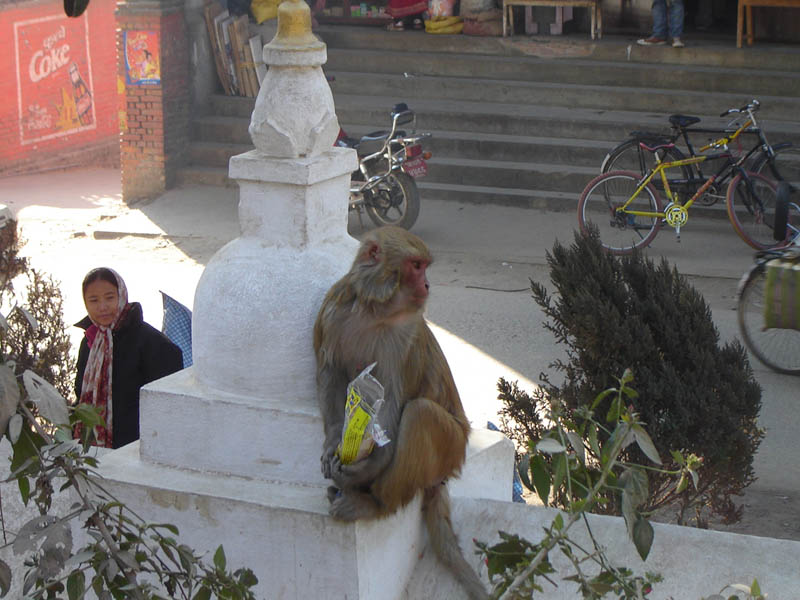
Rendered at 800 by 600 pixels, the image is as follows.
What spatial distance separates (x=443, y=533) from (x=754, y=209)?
741 centimetres

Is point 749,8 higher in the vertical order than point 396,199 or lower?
higher

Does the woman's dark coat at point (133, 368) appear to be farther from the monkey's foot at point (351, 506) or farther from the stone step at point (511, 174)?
the stone step at point (511, 174)

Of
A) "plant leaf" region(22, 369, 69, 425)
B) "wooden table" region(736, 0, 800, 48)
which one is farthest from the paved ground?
"plant leaf" region(22, 369, 69, 425)

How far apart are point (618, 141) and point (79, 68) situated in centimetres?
846

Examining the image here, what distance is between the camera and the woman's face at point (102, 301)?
450cm

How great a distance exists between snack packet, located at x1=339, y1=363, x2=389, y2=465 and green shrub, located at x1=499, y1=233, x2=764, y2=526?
176 centimetres

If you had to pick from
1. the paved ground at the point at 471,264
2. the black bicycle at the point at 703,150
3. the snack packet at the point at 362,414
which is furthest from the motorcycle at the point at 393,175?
the snack packet at the point at 362,414

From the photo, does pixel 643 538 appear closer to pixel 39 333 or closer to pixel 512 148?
pixel 39 333

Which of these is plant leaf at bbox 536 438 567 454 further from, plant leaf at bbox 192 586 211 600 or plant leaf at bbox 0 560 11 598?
plant leaf at bbox 0 560 11 598

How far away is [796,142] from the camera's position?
11.2m

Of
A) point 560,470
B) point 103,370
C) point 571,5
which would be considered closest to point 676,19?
point 571,5

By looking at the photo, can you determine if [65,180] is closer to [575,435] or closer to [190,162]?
[190,162]

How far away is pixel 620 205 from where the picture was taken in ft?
33.2

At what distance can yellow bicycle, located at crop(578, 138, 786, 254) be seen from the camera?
9.77m
